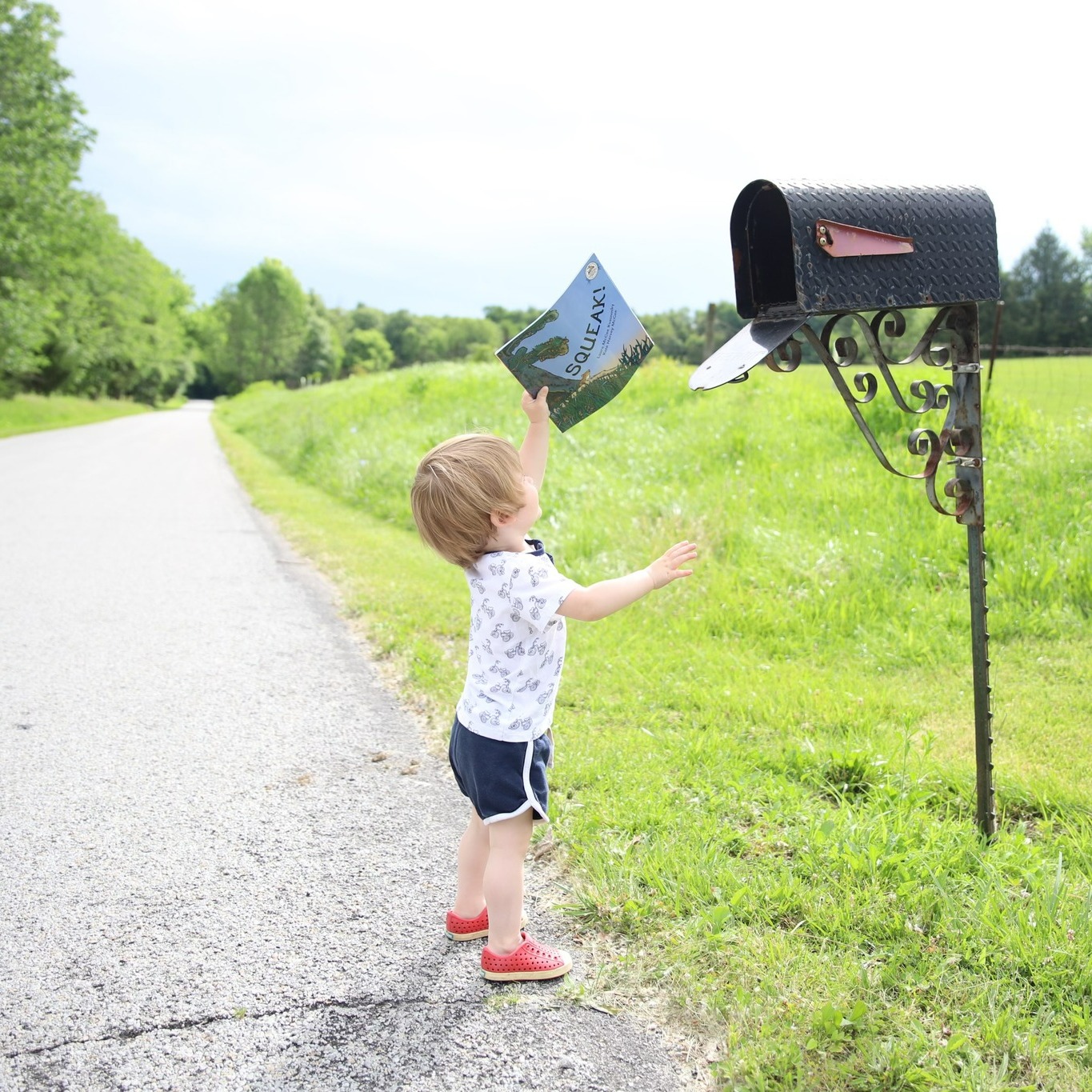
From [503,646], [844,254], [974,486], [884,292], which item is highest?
[844,254]

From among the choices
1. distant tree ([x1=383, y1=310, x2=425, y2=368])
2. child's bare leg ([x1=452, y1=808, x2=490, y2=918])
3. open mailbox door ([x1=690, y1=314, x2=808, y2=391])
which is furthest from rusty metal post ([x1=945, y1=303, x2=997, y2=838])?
distant tree ([x1=383, y1=310, x2=425, y2=368])

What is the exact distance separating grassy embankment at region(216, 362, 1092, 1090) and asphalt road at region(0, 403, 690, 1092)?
1.13 ft

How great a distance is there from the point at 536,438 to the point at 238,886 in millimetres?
1763

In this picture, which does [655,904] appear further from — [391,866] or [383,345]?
[383,345]

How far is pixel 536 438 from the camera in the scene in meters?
2.91

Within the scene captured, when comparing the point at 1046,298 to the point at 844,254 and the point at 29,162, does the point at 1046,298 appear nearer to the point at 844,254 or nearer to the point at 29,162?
the point at 29,162

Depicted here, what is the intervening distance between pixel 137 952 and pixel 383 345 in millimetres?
124134

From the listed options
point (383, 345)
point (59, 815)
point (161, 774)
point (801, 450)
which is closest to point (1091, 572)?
point (801, 450)

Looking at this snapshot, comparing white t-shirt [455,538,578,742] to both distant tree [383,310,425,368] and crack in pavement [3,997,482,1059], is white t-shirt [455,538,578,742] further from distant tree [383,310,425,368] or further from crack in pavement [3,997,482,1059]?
distant tree [383,310,425,368]

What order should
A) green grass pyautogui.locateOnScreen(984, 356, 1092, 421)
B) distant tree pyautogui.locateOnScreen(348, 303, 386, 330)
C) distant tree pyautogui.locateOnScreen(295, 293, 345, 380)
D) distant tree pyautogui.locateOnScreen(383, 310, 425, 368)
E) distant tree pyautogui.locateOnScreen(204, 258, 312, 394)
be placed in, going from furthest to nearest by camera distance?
distant tree pyautogui.locateOnScreen(348, 303, 386, 330) < distant tree pyautogui.locateOnScreen(383, 310, 425, 368) < distant tree pyautogui.locateOnScreen(295, 293, 345, 380) < distant tree pyautogui.locateOnScreen(204, 258, 312, 394) < green grass pyautogui.locateOnScreen(984, 356, 1092, 421)

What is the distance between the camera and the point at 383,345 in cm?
12206

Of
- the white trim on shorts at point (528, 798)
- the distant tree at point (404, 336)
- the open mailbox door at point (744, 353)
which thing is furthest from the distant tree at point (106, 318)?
the distant tree at point (404, 336)

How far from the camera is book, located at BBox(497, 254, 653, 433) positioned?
2.74 metres

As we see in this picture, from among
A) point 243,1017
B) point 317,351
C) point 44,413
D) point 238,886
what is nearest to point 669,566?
point 243,1017
